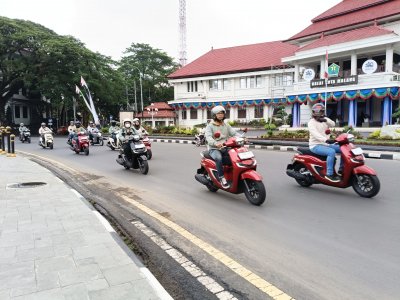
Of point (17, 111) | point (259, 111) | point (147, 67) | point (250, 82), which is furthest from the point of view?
point (147, 67)

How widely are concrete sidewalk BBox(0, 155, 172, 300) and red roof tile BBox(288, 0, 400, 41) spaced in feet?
91.7

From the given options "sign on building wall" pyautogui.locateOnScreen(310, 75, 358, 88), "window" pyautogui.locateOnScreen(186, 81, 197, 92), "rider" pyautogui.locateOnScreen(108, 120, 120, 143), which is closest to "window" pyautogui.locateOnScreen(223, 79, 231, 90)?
"window" pyautogui.locateOnScreen(186, 81, 197, 92)

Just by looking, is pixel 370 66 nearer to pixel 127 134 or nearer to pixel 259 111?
pixel 259 111

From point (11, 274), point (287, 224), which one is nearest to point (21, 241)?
point (11, 274)

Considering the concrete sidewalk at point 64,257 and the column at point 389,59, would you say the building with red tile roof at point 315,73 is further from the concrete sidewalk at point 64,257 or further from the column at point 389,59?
the concrete sidewalk at point 64,257

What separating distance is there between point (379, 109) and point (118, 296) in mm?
29109

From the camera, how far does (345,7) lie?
30.0 meters

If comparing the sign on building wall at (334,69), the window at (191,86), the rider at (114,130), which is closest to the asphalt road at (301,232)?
the rider at (114,130)

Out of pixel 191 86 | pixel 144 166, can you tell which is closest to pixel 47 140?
pixel 144 166

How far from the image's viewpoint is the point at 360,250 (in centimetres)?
372

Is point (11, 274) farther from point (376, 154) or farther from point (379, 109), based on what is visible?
point (379, 109)

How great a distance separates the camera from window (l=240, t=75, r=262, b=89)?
36.4m

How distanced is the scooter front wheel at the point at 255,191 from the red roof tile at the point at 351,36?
2263 cm

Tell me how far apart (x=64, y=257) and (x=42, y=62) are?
107 ft
